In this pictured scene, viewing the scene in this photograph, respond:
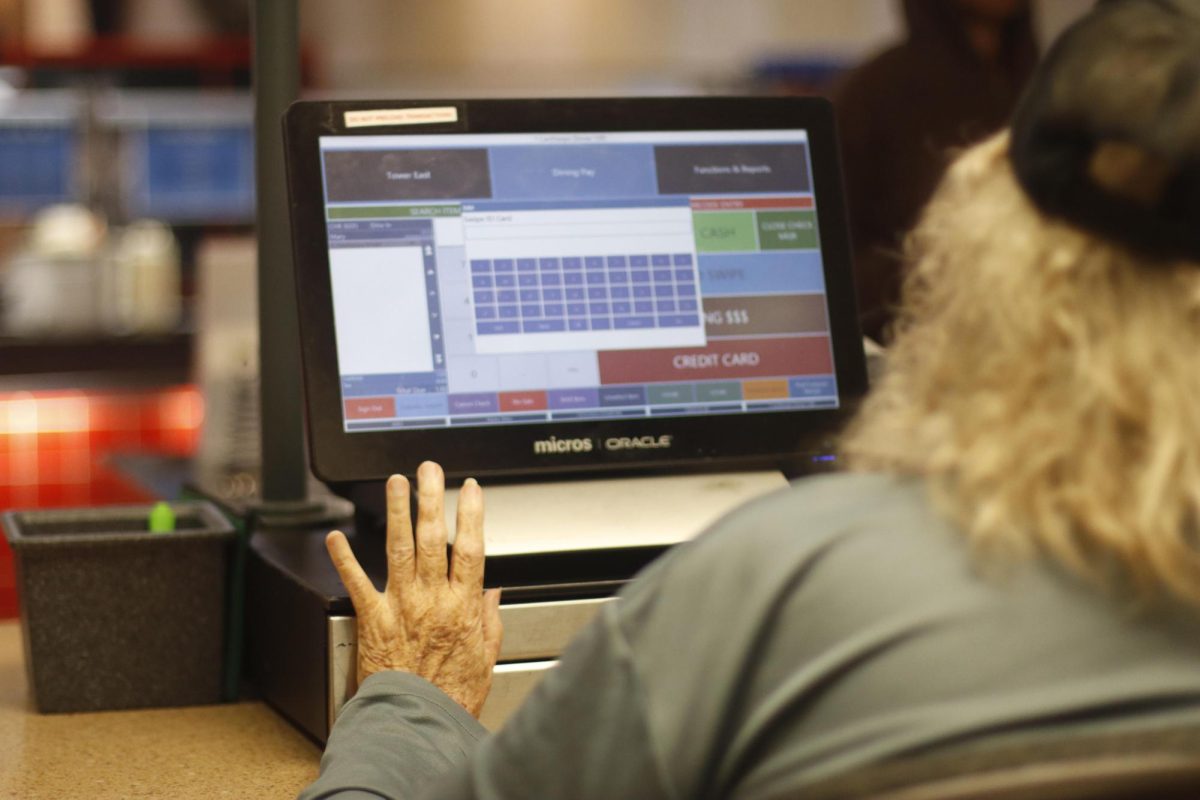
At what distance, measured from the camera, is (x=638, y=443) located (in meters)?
1.23

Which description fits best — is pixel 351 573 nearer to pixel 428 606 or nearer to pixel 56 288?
pixel 428 606

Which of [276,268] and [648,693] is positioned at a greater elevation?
[276,268]

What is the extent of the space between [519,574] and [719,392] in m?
0.27

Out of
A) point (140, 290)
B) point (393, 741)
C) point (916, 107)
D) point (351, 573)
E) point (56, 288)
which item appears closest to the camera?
point (393, 741)

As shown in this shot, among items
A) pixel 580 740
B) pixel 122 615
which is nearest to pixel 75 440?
pixel 122 615

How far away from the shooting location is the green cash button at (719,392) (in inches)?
49.3

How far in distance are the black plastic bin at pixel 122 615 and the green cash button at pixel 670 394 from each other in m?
0.37

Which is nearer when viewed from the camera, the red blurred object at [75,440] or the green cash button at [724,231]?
the green cash button at [724,231]

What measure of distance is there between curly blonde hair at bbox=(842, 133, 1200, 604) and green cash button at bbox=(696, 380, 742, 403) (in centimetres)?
58

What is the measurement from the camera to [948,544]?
0.61m

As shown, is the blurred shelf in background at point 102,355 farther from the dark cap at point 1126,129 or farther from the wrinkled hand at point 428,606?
the dark cap at point 1126,129

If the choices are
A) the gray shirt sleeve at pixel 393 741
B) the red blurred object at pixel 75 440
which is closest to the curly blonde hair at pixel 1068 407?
the gray shirt sleeve at pixel 393 741

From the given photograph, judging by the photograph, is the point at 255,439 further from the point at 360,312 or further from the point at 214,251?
the point at 360,312

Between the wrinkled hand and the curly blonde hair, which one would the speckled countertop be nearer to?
the wrinkled hand
